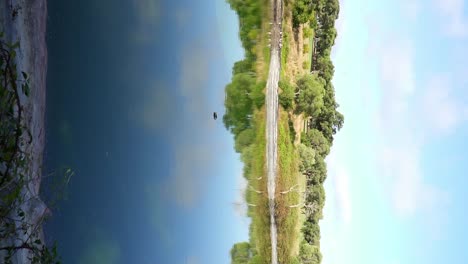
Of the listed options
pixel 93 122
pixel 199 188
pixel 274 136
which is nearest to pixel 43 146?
pixel 93 122

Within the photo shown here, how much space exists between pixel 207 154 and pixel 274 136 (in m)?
2.77

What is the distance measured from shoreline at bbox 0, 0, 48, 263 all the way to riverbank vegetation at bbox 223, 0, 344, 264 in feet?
23.7

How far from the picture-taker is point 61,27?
10609mm

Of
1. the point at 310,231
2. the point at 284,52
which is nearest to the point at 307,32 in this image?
the point at 284,52

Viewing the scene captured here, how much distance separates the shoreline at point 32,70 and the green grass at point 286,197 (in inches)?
362

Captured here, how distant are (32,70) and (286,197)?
34.0ft

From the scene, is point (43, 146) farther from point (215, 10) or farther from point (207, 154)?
point (215, 10)

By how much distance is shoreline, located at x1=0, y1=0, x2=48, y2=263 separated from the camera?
922 cm

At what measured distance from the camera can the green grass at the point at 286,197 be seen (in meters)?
17.5

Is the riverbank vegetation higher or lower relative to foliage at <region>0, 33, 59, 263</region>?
higher

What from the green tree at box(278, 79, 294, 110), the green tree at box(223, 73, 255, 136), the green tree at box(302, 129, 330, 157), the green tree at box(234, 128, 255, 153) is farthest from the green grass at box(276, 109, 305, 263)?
the green tree at box(223, 73, 255, 136)

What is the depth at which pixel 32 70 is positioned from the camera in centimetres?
986

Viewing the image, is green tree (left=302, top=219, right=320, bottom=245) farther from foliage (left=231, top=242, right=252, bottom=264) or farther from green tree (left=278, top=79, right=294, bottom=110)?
green tree (left=278, top=79, right=294, bottom=110)

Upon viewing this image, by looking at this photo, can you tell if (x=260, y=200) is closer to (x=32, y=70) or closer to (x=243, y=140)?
(x=243, y=140)
